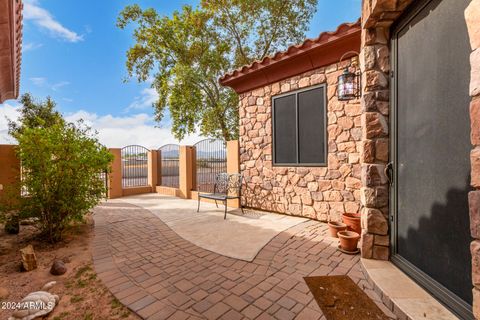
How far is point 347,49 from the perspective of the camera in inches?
155

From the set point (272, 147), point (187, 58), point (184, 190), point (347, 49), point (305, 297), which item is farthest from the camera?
point (187, 58)

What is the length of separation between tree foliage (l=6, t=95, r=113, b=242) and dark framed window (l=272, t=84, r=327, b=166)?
12.3 ft

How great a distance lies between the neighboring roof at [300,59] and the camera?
3.83 metres

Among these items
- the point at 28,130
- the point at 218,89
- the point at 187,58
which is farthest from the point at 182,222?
the point at 187,58

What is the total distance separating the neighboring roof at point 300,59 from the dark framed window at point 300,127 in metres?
0.47

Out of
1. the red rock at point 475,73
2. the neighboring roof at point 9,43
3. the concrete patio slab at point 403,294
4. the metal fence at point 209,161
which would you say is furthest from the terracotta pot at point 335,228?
the neighboring roof at point 9,43

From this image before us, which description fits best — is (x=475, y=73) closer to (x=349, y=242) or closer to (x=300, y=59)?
(x=349, y=242)

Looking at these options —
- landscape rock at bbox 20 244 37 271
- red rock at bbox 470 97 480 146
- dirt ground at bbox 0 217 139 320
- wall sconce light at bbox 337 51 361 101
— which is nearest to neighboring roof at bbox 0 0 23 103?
landscape rock at bbox 20 244 37 271

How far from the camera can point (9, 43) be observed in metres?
3.92

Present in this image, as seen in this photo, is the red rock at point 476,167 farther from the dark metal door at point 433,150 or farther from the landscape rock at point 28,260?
the landscape rock at point 28,260

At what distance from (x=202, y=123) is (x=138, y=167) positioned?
3679 mm

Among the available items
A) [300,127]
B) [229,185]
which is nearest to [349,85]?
[300,127]

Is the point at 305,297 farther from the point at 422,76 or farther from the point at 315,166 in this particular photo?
the point at 315,166

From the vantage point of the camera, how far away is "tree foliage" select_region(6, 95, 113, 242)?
3.37 meters
